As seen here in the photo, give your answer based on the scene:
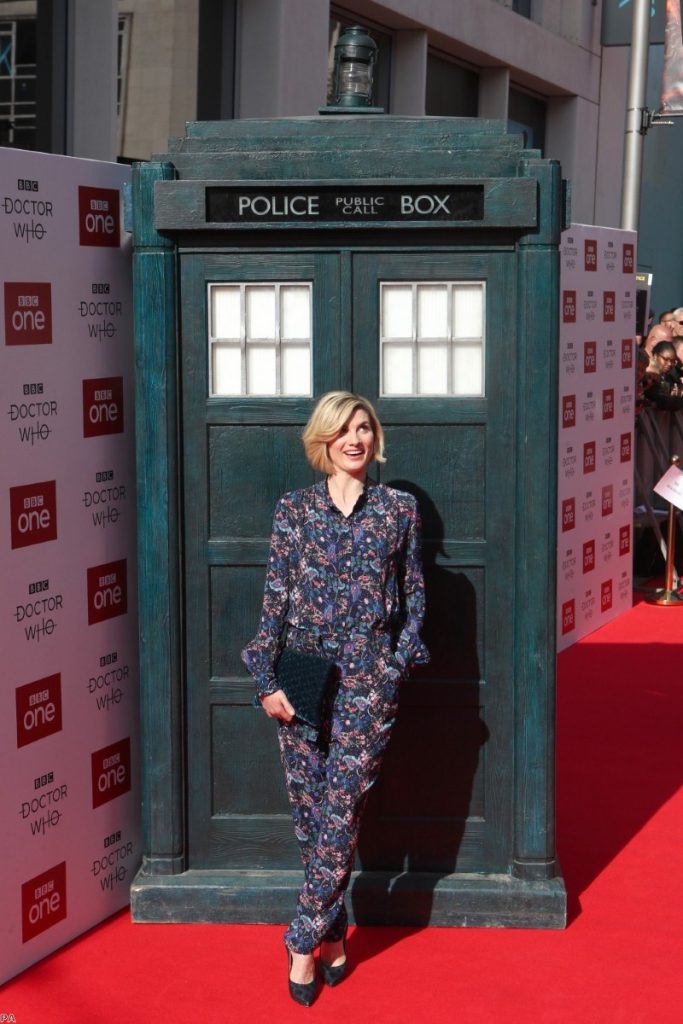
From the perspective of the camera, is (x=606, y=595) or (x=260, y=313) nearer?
(x=260, y=313)

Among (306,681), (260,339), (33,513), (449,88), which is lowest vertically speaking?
(306,681)

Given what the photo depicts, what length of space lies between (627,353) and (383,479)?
625 cm

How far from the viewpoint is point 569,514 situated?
1002cm

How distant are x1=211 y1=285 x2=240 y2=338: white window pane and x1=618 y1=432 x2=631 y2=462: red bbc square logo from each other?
21.2 feet

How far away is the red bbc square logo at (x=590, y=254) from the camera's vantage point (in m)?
9.92

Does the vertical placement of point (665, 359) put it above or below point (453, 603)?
above

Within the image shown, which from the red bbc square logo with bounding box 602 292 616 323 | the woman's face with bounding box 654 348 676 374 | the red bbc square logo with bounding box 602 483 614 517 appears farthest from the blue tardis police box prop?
the woman's face with bounding box 654 348 676 374

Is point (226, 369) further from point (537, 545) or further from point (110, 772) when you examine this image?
point (110, 772)

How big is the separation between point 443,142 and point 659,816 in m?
3.31

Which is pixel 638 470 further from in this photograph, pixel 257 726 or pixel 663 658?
pixel 257 726

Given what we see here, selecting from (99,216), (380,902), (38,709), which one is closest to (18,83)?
(99,216)

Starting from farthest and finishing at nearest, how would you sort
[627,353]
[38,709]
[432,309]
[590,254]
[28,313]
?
1. [627,353]
2. [590,254]
3. [432,309]
4. [38,709]
5. [28,313]

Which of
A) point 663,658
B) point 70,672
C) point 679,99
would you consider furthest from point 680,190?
point 70,672

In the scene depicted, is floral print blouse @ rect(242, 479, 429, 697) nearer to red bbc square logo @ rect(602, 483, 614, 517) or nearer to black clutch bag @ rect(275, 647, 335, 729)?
black clutch bag @ rect(275, 647, 335, 729)
